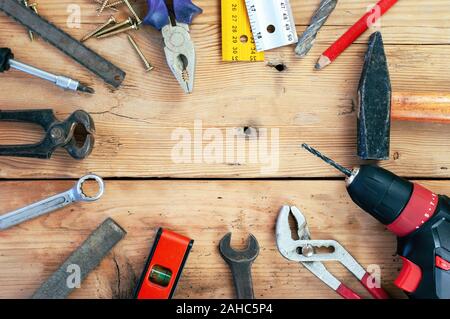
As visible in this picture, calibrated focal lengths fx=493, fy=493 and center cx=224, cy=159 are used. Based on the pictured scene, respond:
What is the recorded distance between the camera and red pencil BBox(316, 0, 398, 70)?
2.88 ft

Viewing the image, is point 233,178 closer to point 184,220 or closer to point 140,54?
point 184,220

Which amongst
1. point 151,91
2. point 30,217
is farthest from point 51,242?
point 151,91

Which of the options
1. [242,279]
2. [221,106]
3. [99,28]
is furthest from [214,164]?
[99,28]

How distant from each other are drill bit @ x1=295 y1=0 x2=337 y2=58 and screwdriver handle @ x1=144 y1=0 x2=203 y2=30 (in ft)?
0.63

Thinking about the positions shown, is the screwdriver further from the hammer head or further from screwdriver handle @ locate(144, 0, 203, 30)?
the hammer head

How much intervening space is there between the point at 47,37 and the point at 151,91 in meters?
0.20

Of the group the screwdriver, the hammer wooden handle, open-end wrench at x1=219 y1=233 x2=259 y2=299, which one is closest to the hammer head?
the hammer wooden handle

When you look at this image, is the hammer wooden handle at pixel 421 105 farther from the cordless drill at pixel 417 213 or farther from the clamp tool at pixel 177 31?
the clamp tool at pixel 177 31

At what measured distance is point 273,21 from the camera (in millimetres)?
877

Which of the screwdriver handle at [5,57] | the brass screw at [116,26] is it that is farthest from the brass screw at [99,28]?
the screwdriver handle at [5,57]

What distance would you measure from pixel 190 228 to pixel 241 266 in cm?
12

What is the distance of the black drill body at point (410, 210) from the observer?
0.80 metres

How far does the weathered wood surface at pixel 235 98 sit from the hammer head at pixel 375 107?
51 millimetres
